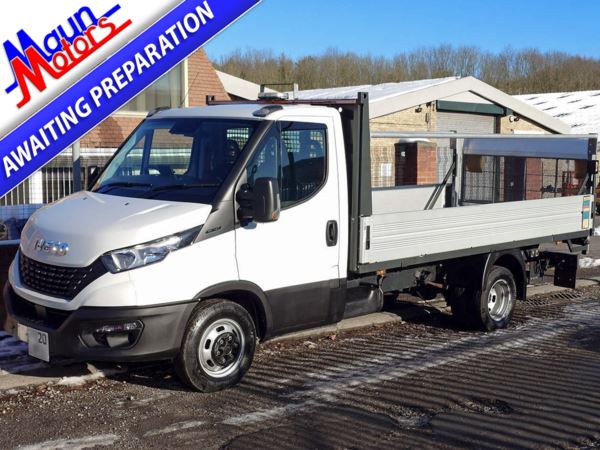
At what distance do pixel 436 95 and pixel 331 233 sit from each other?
56.8 ft

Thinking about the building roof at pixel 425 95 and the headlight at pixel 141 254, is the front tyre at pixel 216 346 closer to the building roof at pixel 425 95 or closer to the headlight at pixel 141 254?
the headlight at pixel 141 254

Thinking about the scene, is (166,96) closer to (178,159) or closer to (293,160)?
(178,159)

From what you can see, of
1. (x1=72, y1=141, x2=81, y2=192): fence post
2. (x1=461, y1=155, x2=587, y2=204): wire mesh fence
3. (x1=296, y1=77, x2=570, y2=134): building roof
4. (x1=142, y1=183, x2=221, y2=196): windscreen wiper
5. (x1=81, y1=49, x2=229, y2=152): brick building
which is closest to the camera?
(x1=142, y1=183, x2=221, y2=196): windscreen wiper

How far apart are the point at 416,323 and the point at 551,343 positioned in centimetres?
162

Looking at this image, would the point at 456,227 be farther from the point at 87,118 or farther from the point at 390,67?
the point at 390,67

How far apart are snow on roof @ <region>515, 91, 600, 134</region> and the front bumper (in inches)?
1140

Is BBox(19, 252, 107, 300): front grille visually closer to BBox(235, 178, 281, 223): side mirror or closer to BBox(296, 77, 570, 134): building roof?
BBox(235, 178, 281, 223): side mirror

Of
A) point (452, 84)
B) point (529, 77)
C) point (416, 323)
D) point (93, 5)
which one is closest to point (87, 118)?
point (93, 5)

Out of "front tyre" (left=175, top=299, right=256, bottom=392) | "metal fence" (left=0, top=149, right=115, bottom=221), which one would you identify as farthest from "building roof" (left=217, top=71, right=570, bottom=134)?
"front tyre" (left=175, top=299, right=256, bottom=392)

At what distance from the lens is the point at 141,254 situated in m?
5.42

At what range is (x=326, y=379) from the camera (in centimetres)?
652

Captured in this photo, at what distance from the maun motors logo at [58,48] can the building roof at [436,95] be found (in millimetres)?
7805

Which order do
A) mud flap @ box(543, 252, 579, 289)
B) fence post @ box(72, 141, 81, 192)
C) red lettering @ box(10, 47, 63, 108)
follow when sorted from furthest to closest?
red lettering @ box(10, 47, 63, 108), mud flap @ box(543, 252, 579, 289), fence post @ box(72, 141, 81, 192)

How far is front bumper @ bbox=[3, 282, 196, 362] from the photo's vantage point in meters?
5.39
